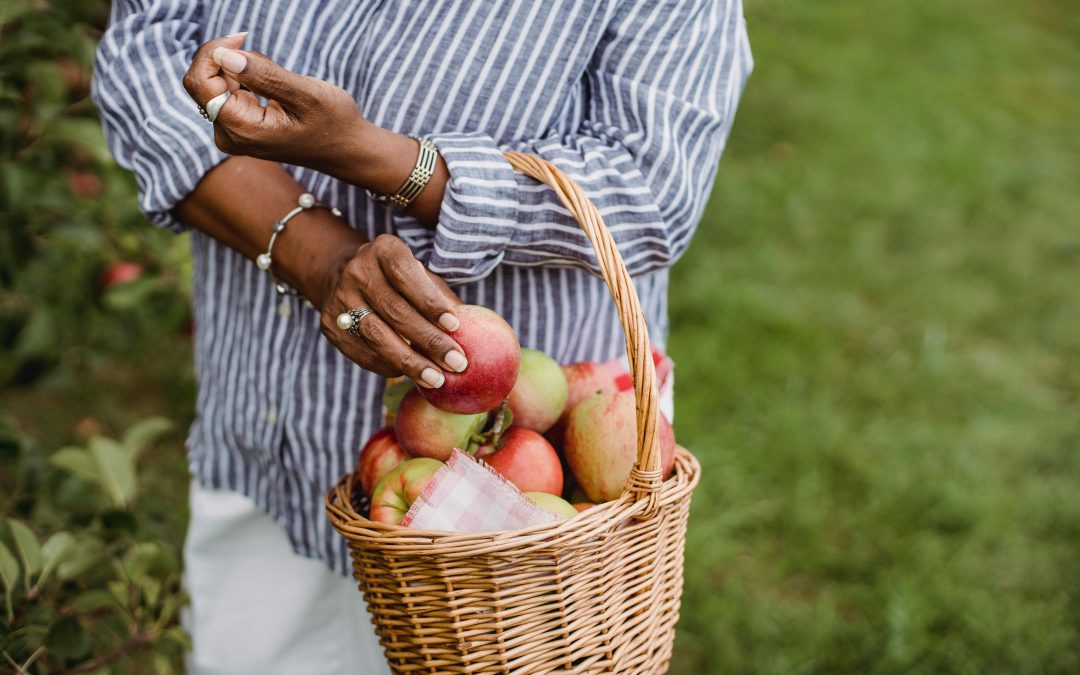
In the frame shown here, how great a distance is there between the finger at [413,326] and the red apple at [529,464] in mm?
134

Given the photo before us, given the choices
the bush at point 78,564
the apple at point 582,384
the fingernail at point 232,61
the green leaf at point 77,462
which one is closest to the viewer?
the fingernail at point 232,61

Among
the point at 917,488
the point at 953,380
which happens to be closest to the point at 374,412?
the point at 917,488

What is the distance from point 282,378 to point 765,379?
209 centimetres

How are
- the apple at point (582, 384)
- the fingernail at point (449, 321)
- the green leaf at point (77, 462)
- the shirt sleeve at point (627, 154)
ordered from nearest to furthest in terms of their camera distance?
the fingernail at point (449, 321) < the shirt sleeve at point (627, 154) < the apple at point (582, 384) < the green leaf at point (77, 462)

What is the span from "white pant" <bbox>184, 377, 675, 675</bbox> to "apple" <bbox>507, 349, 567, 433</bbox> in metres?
0.52

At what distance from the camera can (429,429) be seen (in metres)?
1.05

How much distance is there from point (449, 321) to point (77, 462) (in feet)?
3.44

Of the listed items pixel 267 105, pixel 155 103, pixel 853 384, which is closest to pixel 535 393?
pixel 267 105

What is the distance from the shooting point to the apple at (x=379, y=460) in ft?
3.61

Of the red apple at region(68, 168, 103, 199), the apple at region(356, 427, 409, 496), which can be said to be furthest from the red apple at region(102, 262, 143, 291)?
the apple at region(356, 427, 409, 496)

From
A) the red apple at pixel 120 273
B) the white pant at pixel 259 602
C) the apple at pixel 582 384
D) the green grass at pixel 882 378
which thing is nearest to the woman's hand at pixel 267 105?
the apple at pixel 582 384

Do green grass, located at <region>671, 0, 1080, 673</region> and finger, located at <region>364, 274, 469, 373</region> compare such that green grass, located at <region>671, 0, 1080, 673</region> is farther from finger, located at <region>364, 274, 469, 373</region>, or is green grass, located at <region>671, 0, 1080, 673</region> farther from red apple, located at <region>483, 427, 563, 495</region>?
finger, located at <region>364, 274, 469, 373</region>

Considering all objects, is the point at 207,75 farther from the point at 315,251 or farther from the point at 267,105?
the point at 315,251

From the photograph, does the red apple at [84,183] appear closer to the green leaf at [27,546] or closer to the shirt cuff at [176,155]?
the green leaf at [27,546]
